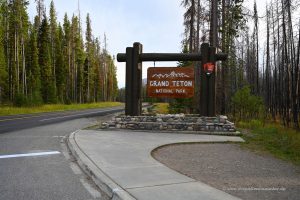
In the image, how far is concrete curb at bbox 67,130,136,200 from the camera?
532cm

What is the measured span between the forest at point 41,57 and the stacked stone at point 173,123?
67.2 ft

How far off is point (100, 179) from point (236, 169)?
10.9 feet

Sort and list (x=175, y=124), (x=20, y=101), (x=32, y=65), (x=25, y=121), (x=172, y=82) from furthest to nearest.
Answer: (x=32, y=65) < (x=20, y=101) < (x=25, y=121) < (x=172, y=82) < (x=175, y=124)

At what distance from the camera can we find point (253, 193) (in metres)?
5.68

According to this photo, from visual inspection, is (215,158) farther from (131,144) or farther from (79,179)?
(79,179)

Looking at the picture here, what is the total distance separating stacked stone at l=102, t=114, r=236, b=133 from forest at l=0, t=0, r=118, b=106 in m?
20.5

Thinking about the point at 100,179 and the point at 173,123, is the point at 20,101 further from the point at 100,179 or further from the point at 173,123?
the point at 100,179

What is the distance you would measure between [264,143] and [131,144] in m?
5.37

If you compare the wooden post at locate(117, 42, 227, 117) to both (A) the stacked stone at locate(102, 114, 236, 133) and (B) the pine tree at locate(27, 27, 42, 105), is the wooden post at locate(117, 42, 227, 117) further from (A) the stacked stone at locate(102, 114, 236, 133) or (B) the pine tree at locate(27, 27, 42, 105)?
(B) the pine tree at locate(27, 27, 42, 105)

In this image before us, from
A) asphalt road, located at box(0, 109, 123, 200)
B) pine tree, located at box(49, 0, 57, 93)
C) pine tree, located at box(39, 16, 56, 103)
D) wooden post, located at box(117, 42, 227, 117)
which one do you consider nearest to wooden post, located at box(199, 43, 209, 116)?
wooden post, located at box(117, 42, 227, 117)

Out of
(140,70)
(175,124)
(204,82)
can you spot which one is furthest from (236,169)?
(140,70)

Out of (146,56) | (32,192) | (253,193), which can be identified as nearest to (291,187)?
(253,193)

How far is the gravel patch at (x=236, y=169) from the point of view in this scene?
5917 millimetres

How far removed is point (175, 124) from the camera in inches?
604
